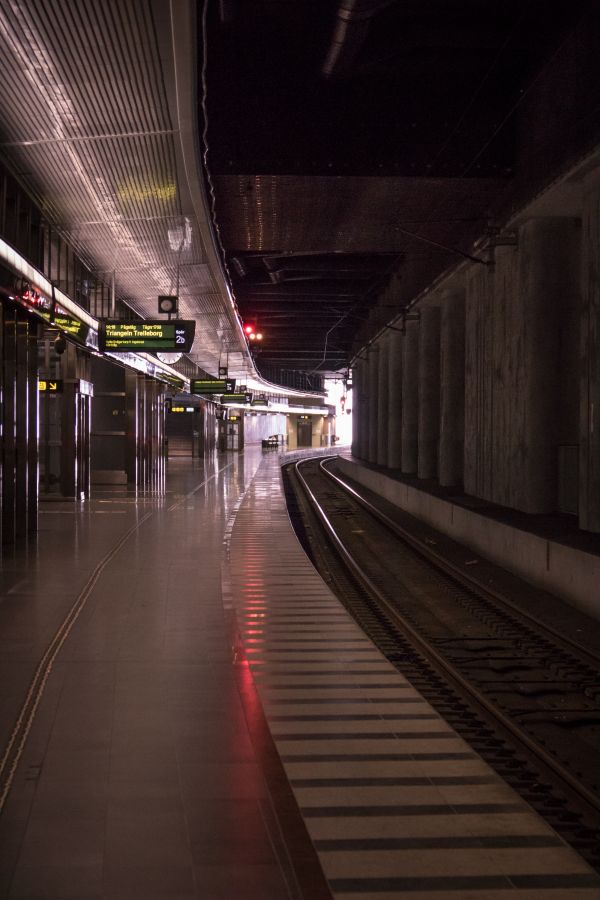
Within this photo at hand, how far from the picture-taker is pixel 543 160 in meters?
→ 13.7

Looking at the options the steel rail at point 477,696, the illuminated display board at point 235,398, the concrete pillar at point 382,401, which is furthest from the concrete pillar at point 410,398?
the steel rail at point 477,696

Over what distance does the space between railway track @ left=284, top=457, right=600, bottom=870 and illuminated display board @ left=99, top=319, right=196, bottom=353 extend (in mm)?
4781

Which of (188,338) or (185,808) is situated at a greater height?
(188,338)

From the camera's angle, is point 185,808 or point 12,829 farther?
point 185,808

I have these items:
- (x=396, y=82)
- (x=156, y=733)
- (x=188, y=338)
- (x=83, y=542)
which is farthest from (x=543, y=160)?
(x=156, y=733)

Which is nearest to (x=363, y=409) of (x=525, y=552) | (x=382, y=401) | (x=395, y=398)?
(x=382, y=401)

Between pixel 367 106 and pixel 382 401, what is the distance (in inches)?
906

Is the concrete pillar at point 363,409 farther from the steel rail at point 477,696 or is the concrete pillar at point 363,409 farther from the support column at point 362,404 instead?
the steel rail at point 477,696

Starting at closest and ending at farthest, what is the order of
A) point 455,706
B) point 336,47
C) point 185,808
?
point 185,808 → point 455,706 → point 336,47

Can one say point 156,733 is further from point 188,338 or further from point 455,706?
point 188,338

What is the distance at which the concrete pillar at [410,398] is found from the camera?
30203 millimetres

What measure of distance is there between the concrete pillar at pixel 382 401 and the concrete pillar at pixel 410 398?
555 cm

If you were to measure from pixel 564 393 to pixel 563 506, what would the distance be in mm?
1798

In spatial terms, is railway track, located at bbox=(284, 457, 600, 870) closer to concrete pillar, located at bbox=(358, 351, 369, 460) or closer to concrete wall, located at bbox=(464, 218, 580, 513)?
concrete wall, located at bbox=(464, 218, 580, 513)
